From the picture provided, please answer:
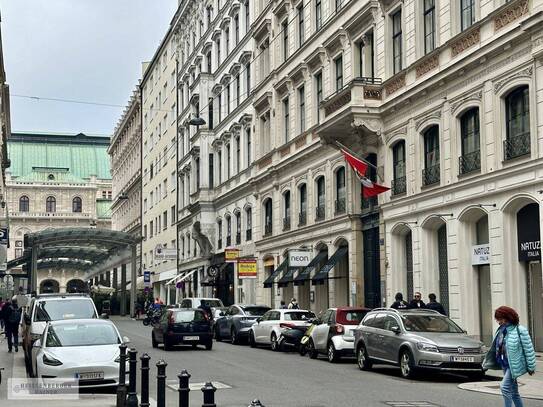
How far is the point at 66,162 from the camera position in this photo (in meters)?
134

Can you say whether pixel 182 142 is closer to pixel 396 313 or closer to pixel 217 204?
pixel 217 204

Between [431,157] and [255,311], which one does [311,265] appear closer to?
[255,311]

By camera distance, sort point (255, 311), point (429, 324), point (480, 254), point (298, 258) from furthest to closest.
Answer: point (298, 258)
point (255, 311)
point (480, 254)
point (429, 324)

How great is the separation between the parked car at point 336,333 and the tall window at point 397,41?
1028 centimetres

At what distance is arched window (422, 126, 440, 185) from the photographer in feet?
92.6

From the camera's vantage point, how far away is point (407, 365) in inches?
761

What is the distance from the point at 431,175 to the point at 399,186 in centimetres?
248

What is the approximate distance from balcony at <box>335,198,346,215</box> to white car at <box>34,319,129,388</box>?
18221 mm

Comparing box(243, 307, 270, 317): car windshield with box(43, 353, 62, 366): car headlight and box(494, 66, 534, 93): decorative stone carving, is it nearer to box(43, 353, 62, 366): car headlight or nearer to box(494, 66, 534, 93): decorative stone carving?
box(494, 66, 534, 93): decorative stone carving

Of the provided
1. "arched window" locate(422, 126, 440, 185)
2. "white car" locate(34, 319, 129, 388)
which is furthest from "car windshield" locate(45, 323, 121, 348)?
"arched window" locate(422, 126, 440, 185)

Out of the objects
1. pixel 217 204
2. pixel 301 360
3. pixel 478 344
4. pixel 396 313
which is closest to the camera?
pixel 478 344

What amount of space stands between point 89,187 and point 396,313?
115m

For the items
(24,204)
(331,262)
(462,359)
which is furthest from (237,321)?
(24,204)

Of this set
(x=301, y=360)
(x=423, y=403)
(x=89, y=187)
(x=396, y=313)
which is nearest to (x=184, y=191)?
(x=301, y=360)
